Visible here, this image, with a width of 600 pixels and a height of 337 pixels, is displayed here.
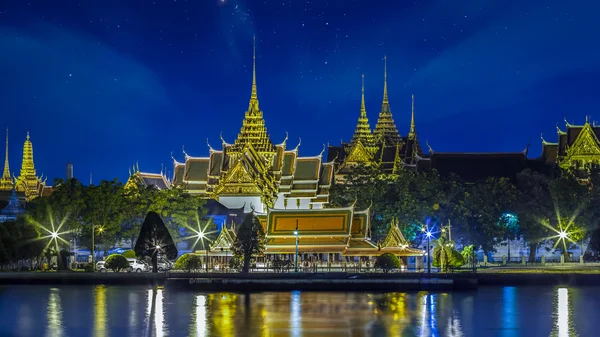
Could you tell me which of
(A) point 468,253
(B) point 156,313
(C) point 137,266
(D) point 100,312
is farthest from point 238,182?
(B) point 156,313

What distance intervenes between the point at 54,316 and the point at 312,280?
51.0 feet

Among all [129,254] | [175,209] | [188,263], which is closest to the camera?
[188,263]

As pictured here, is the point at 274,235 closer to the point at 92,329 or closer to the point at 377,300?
the point at 377,300

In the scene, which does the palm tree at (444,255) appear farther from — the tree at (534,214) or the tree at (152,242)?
the tree at (152,242)

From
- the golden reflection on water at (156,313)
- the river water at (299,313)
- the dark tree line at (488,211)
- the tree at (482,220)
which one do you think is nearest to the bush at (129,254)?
the river water at (299,313)

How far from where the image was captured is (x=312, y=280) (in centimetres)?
6128

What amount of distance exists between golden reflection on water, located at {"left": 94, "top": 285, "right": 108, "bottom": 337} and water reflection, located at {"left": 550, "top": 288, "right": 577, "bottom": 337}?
17359 mm

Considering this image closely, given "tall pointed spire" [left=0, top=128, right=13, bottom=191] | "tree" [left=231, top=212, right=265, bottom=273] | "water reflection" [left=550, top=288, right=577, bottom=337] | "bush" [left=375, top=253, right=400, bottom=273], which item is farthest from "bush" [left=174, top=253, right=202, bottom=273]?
"tall pointed spire" [left=0, top=128, right=13, bottom=191]

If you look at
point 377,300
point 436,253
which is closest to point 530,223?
point 436,253

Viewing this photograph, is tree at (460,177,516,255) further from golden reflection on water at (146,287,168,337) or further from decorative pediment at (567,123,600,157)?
decorative pediment at (567,123,600,157)

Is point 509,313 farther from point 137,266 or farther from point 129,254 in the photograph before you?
point 129,254

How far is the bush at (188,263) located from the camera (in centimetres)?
6931

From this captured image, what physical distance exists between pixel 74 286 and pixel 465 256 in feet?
82.5

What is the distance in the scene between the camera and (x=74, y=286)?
65.2 metres
